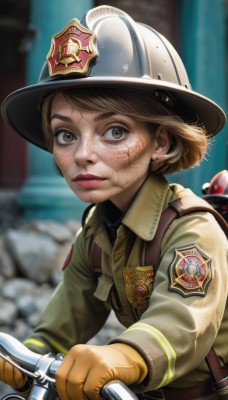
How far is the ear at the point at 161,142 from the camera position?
1839 mm

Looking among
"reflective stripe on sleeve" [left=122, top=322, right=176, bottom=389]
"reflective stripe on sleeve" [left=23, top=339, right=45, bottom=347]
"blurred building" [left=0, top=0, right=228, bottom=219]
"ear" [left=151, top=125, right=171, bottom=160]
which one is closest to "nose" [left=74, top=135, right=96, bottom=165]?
"ear" [left=151, top=125, right=171, bottom=160]

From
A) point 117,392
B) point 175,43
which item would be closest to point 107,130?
point 117,392

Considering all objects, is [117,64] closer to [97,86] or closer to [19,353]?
[97,86]

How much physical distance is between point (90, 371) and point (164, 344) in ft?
0.68

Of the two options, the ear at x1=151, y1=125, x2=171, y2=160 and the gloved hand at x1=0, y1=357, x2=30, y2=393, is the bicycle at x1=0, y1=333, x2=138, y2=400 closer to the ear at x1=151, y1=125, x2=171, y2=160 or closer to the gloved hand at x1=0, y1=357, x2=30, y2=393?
the gloved hand at x1=0, y1=357, x2=30, y2=393

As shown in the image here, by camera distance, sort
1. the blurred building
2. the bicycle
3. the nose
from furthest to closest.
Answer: the blurred building < the nose < the bicycle

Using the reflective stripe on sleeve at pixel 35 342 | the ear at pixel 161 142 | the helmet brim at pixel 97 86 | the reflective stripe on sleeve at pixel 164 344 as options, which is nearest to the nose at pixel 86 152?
the helmet brim at pixel 97 86

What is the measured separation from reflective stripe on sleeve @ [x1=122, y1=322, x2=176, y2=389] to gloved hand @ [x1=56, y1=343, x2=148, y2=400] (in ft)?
0.34

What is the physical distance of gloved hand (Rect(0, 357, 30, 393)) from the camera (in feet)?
5.48

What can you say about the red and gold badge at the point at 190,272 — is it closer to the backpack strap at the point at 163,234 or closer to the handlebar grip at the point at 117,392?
the backpack strap at the point at 163,234

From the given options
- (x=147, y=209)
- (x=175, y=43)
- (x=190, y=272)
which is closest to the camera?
(x=190, y=272)

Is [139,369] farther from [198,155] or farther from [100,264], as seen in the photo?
[198,155]

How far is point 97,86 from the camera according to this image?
167 cm

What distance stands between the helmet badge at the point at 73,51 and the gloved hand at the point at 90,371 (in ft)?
2.18
